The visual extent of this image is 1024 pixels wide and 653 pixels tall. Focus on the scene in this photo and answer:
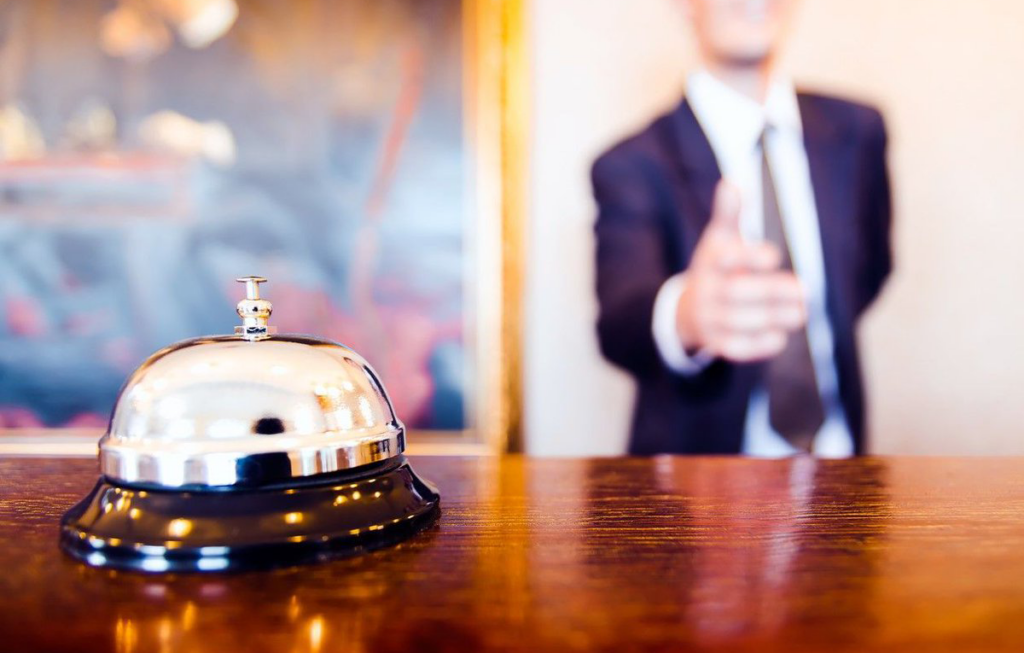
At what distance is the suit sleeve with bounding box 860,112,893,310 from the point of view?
1.55 metres

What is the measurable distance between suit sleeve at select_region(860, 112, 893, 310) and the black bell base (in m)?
1.36

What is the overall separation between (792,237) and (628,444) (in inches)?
21.7

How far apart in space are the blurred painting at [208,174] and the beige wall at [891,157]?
0.21 m

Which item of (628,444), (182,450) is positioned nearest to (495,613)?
(182,450)

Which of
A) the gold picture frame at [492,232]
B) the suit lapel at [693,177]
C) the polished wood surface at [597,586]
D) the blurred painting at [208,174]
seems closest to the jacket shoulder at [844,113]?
the suit lapel at [693,177]

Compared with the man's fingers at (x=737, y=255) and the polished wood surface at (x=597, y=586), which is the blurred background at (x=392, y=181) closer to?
the man's fingers at (x=737, y=255)

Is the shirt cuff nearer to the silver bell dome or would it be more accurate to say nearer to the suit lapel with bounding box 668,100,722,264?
the suit lapel with bounding box 668,100,722,264

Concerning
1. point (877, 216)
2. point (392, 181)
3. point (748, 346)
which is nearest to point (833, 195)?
point (877, 216)

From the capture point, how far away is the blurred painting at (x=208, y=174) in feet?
4.97

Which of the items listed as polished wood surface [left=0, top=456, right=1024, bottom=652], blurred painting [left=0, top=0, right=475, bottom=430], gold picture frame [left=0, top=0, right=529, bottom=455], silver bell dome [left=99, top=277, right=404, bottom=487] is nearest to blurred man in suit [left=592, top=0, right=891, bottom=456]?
gold picture frame [left=0, top=0, right=529, bottom=455]

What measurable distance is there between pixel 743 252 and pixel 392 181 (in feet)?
2.42

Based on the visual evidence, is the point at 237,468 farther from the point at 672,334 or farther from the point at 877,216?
the point at 877,216

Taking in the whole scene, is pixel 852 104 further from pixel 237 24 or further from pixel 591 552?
pixel 591 552

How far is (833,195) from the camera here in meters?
1.55
